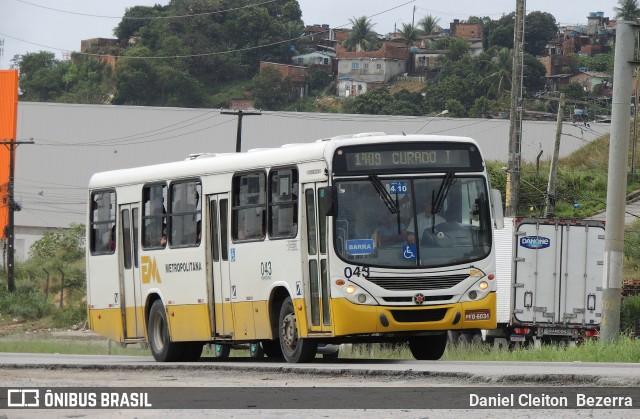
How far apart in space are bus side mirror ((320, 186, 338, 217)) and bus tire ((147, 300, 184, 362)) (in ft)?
17.9

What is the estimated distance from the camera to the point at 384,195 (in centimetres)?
1855

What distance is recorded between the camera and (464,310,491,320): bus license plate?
18.5 metres

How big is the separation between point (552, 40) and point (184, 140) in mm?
101793

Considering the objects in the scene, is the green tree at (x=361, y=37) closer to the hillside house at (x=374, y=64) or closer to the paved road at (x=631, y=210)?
the hillside house at (x=374, y=64)

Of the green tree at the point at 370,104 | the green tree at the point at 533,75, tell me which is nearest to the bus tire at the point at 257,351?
the green tree at the point at 370,104

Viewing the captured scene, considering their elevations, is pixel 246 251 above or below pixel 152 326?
above

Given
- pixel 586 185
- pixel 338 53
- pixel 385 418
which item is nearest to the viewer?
pixel 385 418

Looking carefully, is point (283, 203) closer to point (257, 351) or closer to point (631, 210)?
point (257, 351)

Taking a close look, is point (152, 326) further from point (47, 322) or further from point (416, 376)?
point (47, 322)

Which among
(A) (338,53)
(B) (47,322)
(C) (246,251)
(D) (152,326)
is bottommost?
(B) (47,322)

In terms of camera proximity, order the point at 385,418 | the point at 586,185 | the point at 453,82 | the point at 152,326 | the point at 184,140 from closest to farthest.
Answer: the point at 385,418 < the point at 152,326 < the point at 586,185 < the point at 184,140 < the point at 453,82

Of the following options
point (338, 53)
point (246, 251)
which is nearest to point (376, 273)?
point (246, 251)

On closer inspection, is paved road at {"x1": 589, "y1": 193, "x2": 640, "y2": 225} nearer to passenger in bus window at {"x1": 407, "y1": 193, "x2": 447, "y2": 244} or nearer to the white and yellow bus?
the white and yellow bus

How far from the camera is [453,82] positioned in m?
132
